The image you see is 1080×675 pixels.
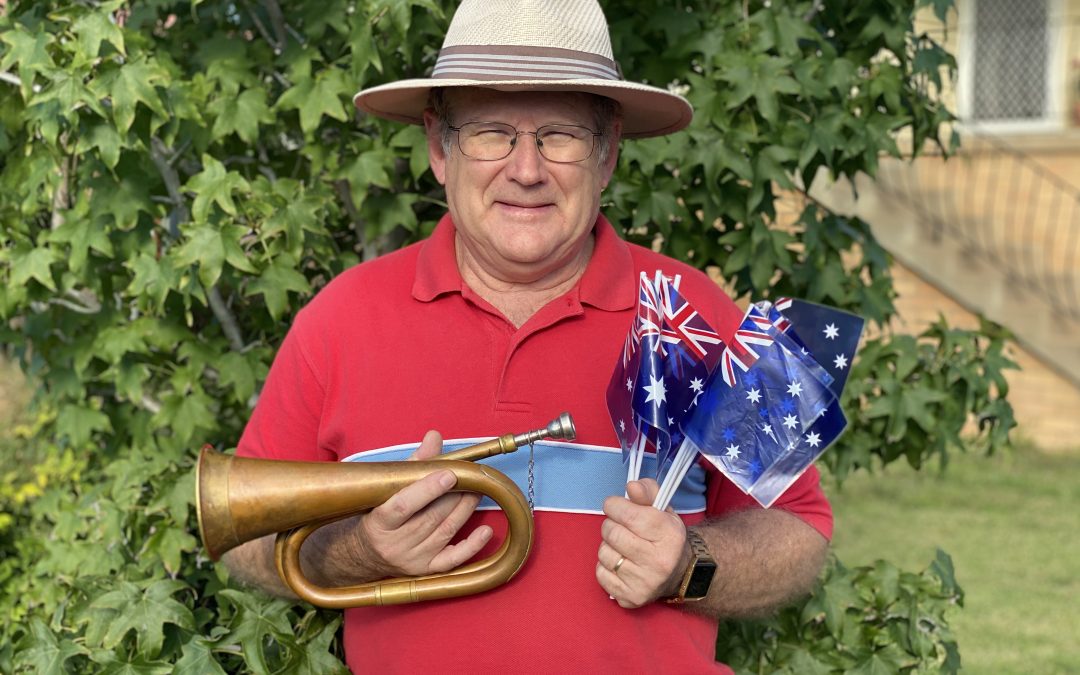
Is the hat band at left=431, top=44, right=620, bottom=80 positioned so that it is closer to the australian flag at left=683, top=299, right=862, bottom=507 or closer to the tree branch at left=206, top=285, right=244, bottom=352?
the australian flag at left=683, top=299, right=862, bottom=507

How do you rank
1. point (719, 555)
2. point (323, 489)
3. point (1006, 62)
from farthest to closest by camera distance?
point (1006, 62) < point (719, 555) < point (323, 489)

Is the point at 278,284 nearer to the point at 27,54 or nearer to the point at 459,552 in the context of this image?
the point at 27,54

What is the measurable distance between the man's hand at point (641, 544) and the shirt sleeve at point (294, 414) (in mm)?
655

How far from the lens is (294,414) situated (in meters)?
2.62

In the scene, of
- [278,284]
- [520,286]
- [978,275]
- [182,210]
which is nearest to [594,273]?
[520,286]

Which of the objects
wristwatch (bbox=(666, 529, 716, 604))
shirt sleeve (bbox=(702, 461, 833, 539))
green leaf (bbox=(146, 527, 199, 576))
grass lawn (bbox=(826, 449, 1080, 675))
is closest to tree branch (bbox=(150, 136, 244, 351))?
green leaf (bbox=(146, 527, 199, 576))

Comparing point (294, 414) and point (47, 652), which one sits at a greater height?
point (294, 414)

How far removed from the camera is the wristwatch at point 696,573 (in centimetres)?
235

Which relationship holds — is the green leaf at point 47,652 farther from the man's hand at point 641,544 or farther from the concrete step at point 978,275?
the concrete step at point 978,275

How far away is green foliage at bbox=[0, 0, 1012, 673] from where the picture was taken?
3.04 metres

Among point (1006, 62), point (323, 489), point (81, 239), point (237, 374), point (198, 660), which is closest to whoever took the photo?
point (323, 489)

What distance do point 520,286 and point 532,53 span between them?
0.46 m

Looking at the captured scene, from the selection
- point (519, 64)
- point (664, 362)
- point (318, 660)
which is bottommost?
point (318, 660)

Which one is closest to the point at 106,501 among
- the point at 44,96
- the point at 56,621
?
the point at 56,621
